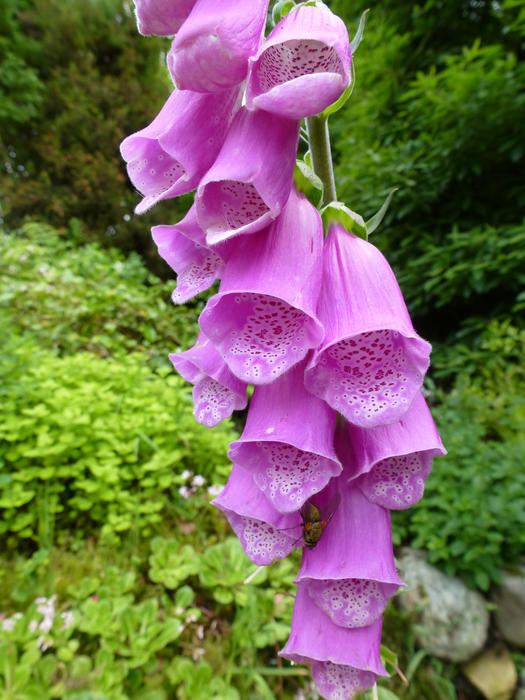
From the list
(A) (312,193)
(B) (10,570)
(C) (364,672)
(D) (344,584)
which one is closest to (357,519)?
(D) (344,584)

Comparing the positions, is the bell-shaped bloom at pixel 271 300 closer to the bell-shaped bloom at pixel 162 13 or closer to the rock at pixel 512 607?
the bell-shaped bloom at pixel 162 13

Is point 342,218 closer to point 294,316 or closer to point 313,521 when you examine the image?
point 294,316

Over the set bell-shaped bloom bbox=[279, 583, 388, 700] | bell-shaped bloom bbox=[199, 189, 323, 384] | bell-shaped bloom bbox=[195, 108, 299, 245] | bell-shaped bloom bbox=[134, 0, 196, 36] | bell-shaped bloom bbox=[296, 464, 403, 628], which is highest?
bell-shaped bloom bbox=[134, 0, 196, 36]

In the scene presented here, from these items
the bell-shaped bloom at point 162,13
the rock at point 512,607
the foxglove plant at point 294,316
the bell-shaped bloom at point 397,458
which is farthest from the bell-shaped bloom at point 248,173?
the rock at point 512,607

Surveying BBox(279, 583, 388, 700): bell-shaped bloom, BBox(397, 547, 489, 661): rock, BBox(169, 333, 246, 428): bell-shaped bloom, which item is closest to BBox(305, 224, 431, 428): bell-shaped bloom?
BBox(169, 333, 246, 428): bell-shaped bloom

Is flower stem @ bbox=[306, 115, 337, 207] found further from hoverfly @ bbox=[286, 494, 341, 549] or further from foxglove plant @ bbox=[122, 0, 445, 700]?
hoverfly @ bbox=[286, 494, 341, 549]

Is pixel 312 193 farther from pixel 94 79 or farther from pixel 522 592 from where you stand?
pixel 94 79

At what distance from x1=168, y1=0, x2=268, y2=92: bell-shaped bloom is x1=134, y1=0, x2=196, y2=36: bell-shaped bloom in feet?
0.13

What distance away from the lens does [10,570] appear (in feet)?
3.92

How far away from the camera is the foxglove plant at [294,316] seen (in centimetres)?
31

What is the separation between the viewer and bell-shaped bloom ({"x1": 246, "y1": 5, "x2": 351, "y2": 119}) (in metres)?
0.29

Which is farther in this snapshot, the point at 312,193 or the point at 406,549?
the point at 406,549

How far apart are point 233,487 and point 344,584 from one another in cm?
15

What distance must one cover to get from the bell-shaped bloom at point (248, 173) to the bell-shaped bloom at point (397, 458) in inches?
8.8
